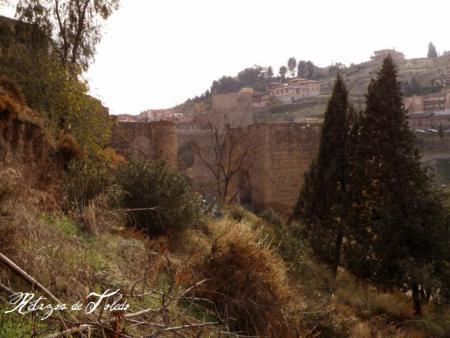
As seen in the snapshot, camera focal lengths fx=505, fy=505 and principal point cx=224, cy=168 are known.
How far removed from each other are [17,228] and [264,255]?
9.58 ft

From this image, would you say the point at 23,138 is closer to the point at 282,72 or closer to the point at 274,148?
the point at 274,148

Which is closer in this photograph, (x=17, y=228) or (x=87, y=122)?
(x=17, y=228)

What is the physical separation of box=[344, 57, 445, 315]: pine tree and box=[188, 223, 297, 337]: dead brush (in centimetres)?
632

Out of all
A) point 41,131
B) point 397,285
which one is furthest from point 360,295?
point 41,131

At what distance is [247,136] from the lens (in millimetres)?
23047

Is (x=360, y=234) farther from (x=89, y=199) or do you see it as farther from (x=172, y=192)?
(x=89, y=199)

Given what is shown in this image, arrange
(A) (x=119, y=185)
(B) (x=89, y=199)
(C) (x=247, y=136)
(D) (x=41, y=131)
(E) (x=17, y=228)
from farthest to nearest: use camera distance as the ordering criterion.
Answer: (C) (x=247, y=136) → (D) (x=41, y=131) → (A) (x=119, y=185) → (B) (x=89, y=199) → (E) (x=17, y=228)

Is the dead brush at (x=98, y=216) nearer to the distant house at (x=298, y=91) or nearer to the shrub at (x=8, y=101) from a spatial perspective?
the shrub at (x=8, y=101)

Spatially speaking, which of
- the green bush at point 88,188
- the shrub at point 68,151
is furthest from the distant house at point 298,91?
the green bush at point 88,188

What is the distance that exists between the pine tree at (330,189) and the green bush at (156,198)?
5.20 meters

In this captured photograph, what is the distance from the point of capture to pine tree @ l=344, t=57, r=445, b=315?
39.0 ft

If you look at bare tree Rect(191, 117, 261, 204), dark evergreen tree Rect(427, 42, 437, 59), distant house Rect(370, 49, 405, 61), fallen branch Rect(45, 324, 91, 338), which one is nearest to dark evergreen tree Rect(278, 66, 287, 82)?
distant house Rect(370, 49, 405, 61)

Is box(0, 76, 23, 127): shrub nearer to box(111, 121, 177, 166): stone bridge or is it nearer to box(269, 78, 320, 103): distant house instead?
box(111, 121, 177, 166): stone bridge

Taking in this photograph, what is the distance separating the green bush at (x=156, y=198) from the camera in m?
8.91
